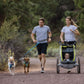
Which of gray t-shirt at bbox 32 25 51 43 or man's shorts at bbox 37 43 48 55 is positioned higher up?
gray t-shirt at bbox 32 25 51 43

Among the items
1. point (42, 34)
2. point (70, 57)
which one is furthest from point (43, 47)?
point (70, 57)

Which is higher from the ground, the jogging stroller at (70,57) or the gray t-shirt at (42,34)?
the gray t-shirt at (42,34)

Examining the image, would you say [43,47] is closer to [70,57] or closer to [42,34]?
[42,34]

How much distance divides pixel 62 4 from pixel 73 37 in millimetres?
34689

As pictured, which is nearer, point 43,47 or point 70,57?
point 70,57

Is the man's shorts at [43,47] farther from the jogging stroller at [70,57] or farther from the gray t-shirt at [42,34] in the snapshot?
the jogging stroller at [70,57]

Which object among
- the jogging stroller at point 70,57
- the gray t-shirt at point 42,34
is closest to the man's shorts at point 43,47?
the gray t-shirt at point 42,34

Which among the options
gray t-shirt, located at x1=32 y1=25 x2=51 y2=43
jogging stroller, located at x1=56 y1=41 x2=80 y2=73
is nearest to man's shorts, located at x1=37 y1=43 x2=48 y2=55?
gray t-shirt, located at x1=32 y1=25 x2=51 y2=43

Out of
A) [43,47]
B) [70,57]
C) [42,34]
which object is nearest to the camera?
[70,57]

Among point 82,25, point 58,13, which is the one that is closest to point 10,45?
point 82,25

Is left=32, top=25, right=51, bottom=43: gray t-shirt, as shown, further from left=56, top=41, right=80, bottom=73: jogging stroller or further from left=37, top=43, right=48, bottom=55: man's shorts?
left=56, top=41, right=80, bottom=73: jogging stroller

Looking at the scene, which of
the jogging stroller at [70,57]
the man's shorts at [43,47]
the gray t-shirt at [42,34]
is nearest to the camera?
the jogging stroller at [70,57]

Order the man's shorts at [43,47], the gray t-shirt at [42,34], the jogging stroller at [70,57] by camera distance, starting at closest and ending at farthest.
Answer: the jogging stroller at [70,57] → the gray t-shirt at [42,34] → the man's shorts at [43,47]

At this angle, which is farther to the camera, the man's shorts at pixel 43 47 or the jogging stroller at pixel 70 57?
the man's shorts at pixel 43 47
